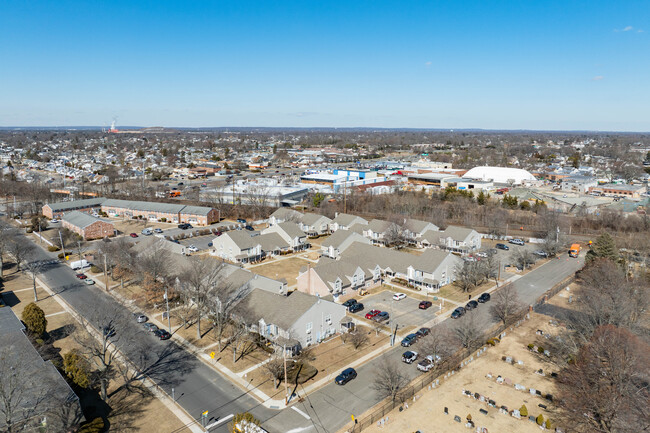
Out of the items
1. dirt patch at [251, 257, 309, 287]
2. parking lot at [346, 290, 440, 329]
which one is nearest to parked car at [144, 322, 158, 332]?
dirt patch at [251, 257, 309, 287]

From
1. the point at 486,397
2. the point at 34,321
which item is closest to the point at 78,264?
the point at 34,321

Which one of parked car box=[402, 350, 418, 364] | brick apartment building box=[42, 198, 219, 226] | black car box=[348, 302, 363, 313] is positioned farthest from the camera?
brick apartment building box=[42, 198, 219, 226]

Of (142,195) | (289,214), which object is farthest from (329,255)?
(142,195)

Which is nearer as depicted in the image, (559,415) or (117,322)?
(559,415)

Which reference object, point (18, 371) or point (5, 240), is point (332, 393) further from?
point (5, 240)

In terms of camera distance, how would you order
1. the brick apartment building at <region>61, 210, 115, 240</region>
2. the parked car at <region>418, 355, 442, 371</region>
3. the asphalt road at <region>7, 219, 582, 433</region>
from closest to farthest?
the asphalt road at <region>7, 219, 582, 433</region>
the parked car at <region>418, 355, 442, 371</region>
the brick apartment building at <region>61, 210, 115, 240</region>

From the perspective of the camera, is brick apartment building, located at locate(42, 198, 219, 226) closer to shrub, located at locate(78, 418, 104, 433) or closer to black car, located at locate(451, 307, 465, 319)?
black car, located at locate(451, 307, 465, 319)
